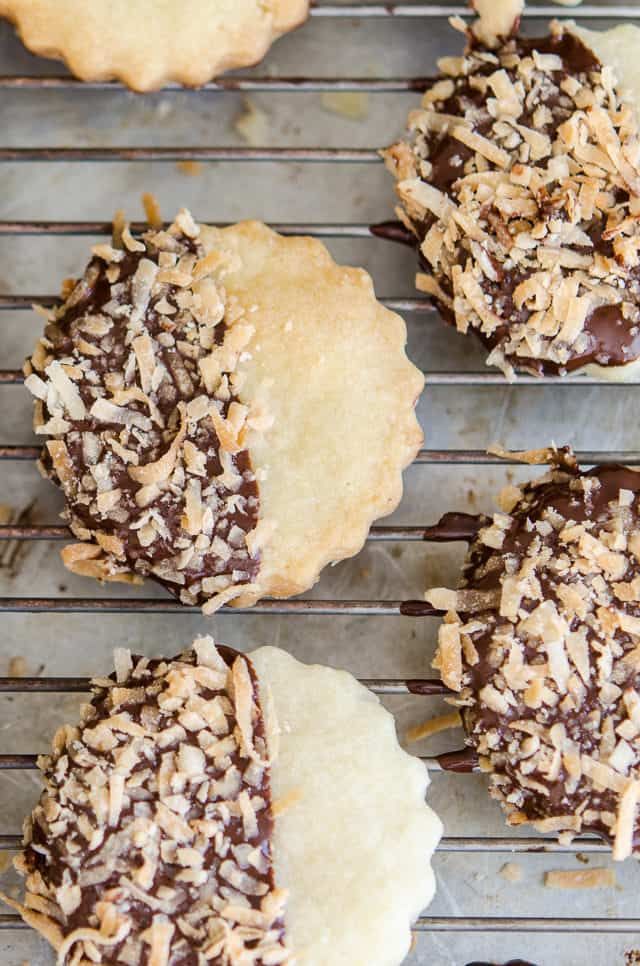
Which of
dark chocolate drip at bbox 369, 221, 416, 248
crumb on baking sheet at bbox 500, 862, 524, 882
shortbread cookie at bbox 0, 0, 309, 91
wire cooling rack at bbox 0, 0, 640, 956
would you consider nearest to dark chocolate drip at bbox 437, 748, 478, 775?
wire cooling rack at bbox 0, 0, 640, 956

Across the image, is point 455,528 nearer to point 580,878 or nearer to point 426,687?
point 426,687

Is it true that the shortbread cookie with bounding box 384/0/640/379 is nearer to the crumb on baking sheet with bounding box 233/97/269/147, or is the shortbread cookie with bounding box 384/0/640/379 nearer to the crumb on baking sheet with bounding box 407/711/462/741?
the crumb on baking sheet with bounding box 233/97/269/147

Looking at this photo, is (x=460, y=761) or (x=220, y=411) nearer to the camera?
(x=220, y=411)

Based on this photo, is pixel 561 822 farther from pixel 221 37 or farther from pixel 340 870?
pixel 221 37

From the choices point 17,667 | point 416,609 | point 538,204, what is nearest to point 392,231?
point 538,204

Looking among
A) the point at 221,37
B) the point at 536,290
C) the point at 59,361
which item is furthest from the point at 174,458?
the point at 221,37

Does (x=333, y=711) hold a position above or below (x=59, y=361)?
below
